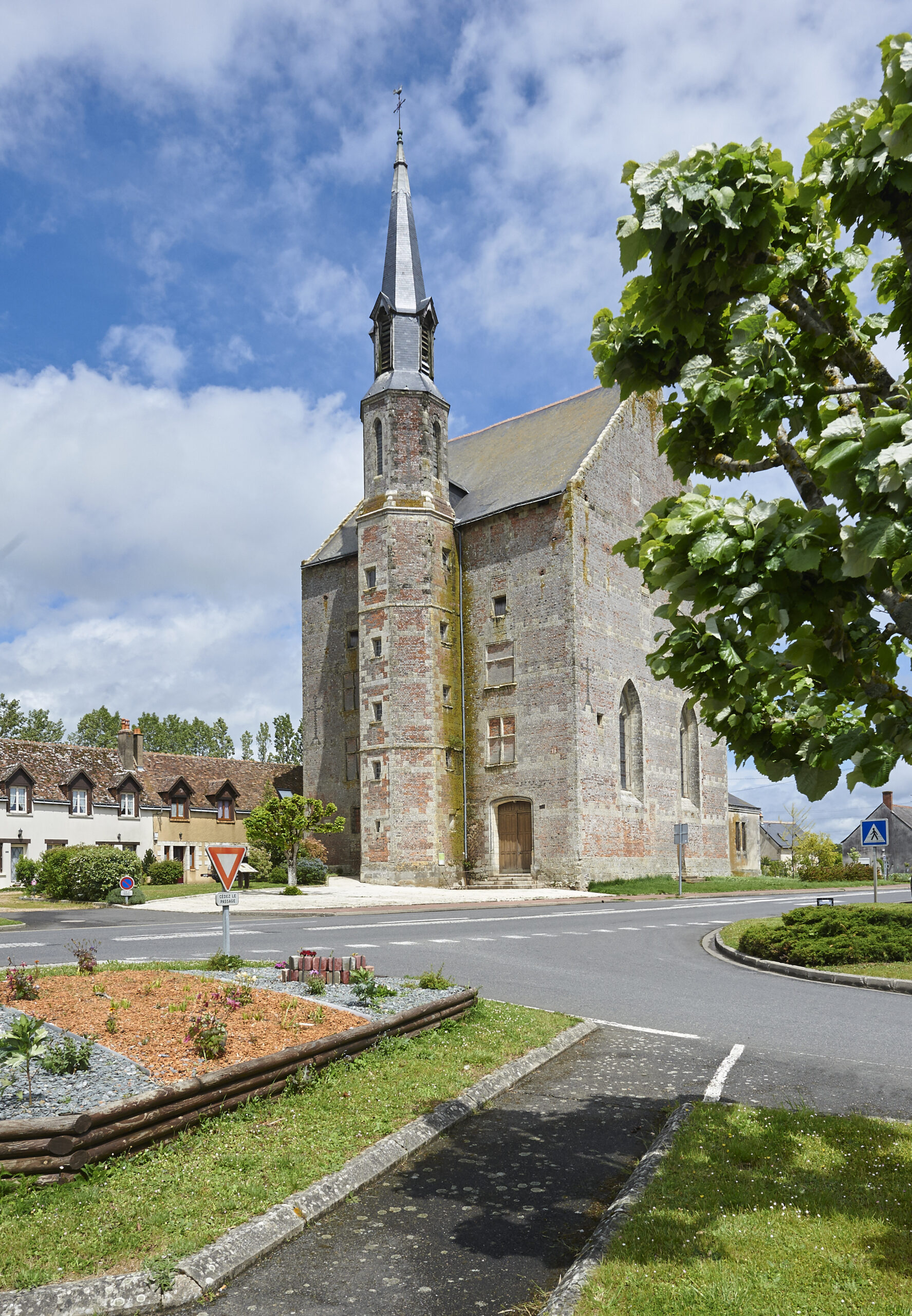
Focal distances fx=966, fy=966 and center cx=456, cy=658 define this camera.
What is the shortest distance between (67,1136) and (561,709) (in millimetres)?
33931

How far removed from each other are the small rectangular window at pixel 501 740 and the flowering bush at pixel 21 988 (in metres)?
31.6

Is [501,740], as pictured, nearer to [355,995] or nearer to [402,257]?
[402,257]

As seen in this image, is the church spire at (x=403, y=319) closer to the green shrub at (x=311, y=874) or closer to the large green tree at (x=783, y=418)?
the green shrub at (x=311, y=874)

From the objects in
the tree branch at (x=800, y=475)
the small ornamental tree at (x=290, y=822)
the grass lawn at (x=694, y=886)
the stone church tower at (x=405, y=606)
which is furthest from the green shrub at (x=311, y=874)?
the tree branch at (x=800, y=475)

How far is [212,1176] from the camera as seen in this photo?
5344 millimetres

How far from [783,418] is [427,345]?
40677mm

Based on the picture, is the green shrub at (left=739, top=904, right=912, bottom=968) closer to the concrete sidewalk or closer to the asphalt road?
the asphalt road

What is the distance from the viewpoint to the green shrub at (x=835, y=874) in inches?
1965

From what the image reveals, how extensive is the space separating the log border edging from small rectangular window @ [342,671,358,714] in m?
37.4

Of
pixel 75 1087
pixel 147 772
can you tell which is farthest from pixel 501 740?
pixel 75 1087

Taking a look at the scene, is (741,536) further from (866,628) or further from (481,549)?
(481,549)

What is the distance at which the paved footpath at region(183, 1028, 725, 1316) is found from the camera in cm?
435

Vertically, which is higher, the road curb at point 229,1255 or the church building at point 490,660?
the church building at point 490,660

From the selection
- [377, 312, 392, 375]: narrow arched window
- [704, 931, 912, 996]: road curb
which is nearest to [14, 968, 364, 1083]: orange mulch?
[704, 931, 912, 996]: road curb
